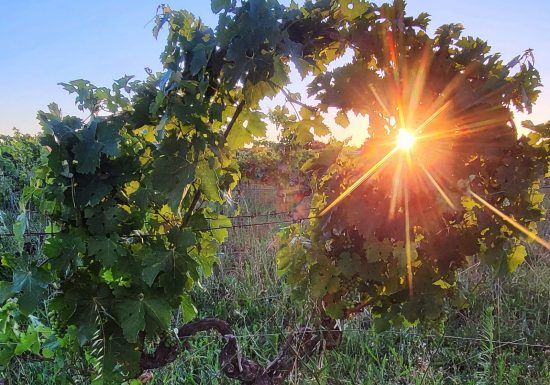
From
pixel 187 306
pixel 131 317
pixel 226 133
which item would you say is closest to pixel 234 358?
pixel 187 306

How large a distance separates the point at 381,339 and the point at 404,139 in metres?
1.96

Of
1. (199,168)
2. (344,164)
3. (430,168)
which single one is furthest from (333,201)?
(199,168)

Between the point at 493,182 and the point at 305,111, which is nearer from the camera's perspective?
the point at 493,182

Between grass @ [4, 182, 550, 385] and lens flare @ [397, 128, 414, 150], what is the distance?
3.35 feet

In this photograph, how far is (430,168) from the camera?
136 cm

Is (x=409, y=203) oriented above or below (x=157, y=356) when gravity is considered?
above

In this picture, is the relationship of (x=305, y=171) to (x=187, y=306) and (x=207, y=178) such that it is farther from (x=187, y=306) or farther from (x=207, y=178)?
(x=187, y=306)

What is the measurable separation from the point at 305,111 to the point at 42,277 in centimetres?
96

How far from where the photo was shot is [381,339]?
119 inches

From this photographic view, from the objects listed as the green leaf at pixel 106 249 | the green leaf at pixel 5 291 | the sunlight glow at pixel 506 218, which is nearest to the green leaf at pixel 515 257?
the sunlight glow at pixel 506 218

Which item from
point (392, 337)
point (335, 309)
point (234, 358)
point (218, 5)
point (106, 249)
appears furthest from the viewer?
point (392, 337)

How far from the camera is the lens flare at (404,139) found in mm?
1378

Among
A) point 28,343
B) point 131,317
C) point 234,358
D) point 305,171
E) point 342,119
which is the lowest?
point 234,358

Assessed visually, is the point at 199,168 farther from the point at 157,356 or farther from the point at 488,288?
the point at 488,288
